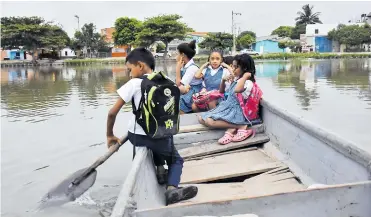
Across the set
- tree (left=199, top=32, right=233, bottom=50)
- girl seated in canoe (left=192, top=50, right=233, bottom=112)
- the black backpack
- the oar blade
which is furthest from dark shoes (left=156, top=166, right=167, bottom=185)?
tree (left=199, top=32, right=233, bottom=50)

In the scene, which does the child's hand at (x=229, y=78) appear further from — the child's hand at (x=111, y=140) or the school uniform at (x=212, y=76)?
the child's hand at (x=111, y=140)

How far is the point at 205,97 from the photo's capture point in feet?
19.5

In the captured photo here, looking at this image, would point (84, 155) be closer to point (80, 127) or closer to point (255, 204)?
point (80, 127)

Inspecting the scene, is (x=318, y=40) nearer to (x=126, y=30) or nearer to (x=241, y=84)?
(x=126, y=30)

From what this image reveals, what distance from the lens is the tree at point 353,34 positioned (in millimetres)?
53031

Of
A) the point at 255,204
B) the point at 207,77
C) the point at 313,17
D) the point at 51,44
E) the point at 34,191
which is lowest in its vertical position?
the point at 34,191

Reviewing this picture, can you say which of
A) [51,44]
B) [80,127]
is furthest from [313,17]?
[80,127]

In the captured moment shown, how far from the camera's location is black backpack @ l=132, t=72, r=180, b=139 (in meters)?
3.19

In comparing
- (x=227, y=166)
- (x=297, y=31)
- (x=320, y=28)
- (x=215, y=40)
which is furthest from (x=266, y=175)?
(x=297, y=31)

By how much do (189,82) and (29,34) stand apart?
45135 millimetres

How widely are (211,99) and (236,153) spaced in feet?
4.48

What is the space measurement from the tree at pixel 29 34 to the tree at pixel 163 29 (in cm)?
986

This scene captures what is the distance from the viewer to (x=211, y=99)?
19.4 ft

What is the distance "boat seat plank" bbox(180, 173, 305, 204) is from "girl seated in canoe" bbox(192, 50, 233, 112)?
88.8 inches
